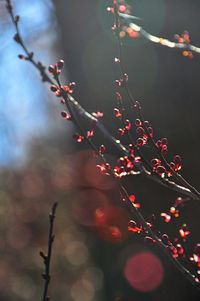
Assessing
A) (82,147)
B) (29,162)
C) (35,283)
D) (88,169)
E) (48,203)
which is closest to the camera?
(82,147)

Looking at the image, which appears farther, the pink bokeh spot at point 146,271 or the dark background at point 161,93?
the pink bokeh spot at point 146,271

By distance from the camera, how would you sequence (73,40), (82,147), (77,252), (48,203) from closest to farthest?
(73,40) < (82,147) < (77,252) < (48,203)

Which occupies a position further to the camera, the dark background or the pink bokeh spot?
the pink bokeh spot

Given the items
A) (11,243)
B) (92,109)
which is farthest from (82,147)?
(11,243)

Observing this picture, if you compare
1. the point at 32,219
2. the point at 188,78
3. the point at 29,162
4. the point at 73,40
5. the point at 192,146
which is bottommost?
the point at 192,146

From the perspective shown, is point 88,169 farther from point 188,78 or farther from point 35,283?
point 188,78

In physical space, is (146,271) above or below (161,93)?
below

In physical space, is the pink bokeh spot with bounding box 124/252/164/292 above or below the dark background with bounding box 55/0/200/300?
below

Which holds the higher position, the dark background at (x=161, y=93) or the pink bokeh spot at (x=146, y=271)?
the dark background at (x=161, y=93)
